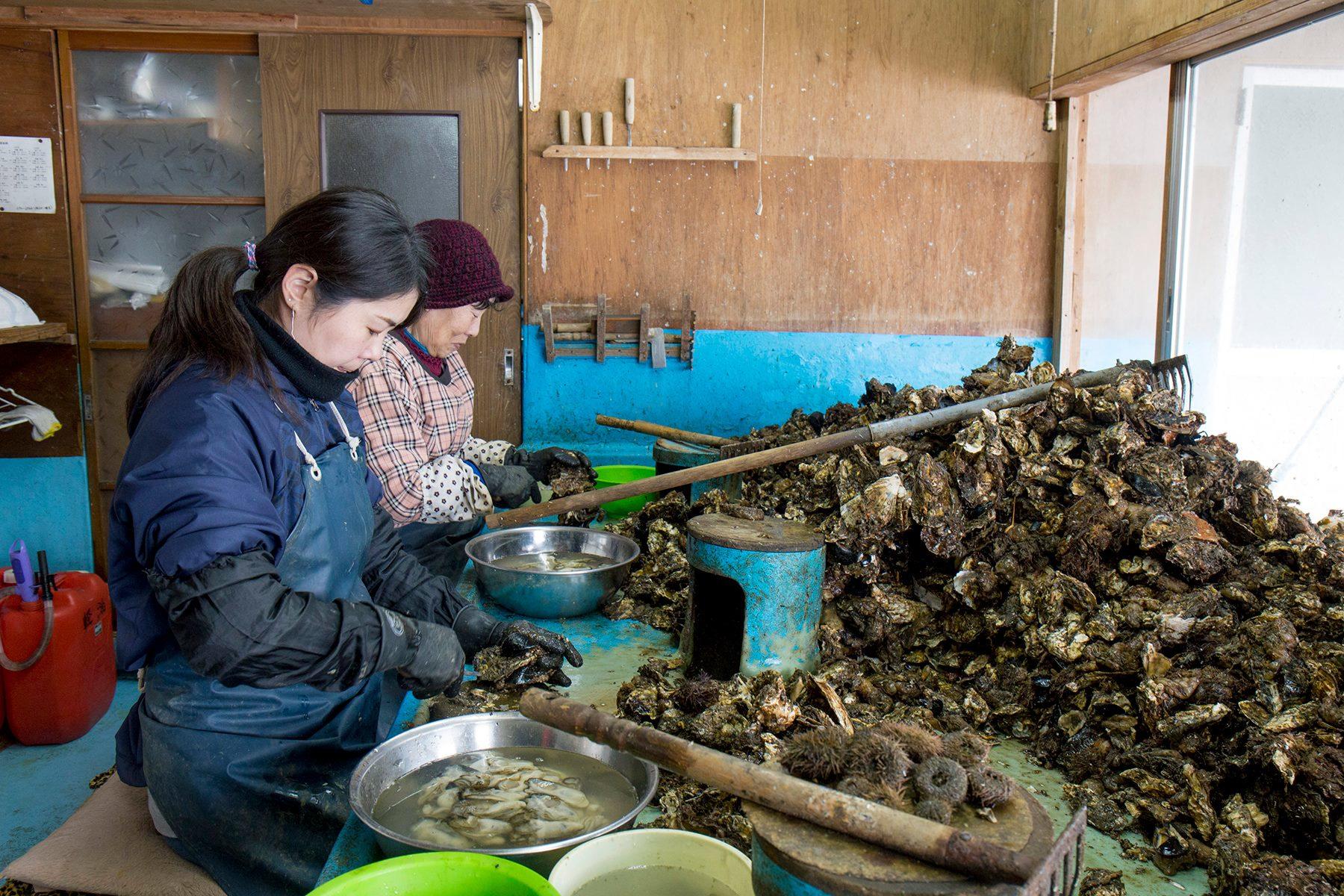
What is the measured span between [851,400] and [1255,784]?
3.98 meters

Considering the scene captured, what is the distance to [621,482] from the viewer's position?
4.73 m

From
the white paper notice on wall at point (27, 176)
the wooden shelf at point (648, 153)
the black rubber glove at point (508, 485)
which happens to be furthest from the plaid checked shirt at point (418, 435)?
the white paper notice on wall at point (27, 176)

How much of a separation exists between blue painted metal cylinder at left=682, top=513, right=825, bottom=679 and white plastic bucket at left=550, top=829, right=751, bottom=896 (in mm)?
812

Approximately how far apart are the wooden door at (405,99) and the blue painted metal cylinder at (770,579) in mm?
3390

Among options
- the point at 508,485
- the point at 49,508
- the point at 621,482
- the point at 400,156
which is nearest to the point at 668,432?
the point at 621,482

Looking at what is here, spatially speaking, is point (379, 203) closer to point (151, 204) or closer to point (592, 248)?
point (592, 248)

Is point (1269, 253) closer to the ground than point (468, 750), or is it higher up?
higher up

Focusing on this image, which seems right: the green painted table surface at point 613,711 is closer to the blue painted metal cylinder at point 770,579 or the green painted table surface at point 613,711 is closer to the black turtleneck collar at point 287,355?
the blue painted metal cylinder at point 770,579

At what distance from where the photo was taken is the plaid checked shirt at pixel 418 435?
11.4 ft

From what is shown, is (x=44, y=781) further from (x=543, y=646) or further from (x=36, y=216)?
(x=36, y=216)

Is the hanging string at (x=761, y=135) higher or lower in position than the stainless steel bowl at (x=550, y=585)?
higher

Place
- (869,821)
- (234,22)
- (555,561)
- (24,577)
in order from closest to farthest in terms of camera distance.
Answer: (869,821) → (555,561) → (24,577) → (234,22)

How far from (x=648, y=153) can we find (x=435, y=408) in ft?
7.50

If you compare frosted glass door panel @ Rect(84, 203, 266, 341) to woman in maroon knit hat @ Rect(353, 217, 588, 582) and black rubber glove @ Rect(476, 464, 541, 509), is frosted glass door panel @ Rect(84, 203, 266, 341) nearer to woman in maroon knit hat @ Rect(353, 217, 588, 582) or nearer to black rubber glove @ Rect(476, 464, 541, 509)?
woman in maroon knit hat @ Rect(353, 217, 588, 582)
